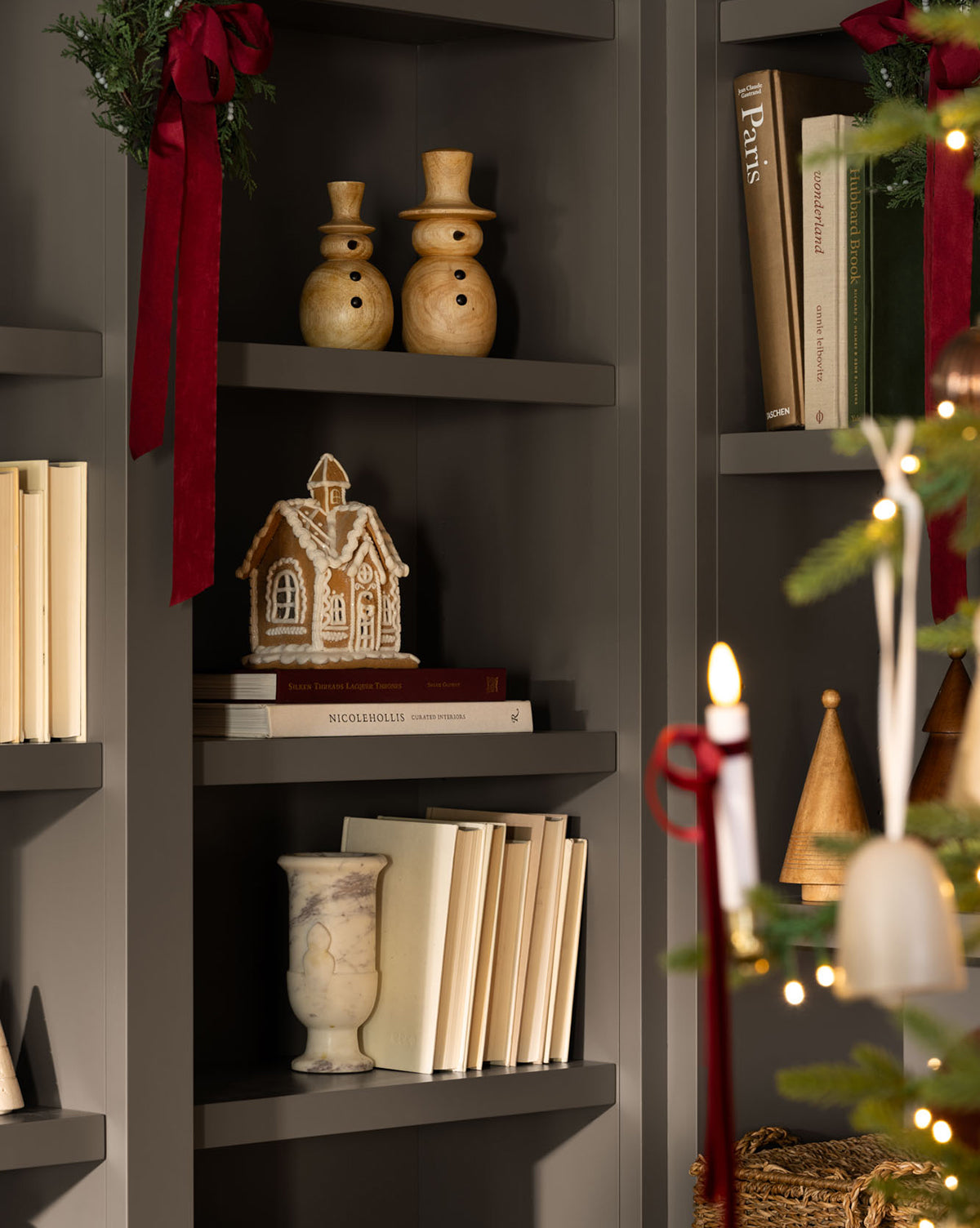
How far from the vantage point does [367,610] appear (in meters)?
1.81

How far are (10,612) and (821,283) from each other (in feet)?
2.91

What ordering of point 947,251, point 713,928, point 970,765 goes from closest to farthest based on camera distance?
point 713,928 < point 970,765 < point 947,251

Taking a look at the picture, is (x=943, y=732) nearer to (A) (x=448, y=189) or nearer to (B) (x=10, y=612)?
(A) (x=448, y=189)

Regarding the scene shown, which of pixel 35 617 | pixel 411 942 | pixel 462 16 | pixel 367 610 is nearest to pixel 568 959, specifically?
pixel 411 942

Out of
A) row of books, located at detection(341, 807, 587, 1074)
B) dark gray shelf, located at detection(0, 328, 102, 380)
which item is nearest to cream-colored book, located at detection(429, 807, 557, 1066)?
row of books, located at detection(341, 807, 587, 1074)

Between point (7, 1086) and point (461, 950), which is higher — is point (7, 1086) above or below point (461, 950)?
below

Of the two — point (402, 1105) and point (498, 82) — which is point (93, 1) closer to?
point (498, 82)

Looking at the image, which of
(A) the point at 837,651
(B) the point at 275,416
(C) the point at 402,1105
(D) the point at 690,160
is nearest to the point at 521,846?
(C) the point at 402,1105

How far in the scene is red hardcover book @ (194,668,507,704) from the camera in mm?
1738

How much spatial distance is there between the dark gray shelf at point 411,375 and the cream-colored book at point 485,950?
0.46m

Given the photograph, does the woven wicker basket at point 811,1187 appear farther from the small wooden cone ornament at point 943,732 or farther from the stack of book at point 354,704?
the stack of book at point 354,704

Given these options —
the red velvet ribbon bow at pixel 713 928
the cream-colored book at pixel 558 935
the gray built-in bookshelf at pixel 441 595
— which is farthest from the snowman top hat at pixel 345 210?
the red velvet ribbon bow at pixel 713 928

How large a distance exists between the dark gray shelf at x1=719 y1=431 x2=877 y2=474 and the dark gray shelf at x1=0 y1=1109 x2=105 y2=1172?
92 centimetres

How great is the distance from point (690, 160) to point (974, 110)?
1047 mm
